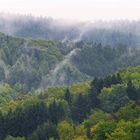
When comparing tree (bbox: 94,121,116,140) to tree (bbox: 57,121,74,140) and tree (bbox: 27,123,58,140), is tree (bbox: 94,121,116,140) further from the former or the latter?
tree (bbox: 27,123,58,140)

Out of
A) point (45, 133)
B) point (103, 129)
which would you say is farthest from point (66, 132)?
point (103, 129)

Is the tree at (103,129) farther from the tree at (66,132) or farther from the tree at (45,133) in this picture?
the tree at (45,133)

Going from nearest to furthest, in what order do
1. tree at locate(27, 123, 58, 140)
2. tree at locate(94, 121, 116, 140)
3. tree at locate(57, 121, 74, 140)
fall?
tree at locate(94, 121, 116, 140)
tree at locate(57, 121, 74, 140)
tree at locate(27, 123, 58, 140)

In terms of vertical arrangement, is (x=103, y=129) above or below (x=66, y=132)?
above

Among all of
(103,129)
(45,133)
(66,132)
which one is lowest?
(45,133)

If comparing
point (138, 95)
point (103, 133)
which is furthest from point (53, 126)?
point (103, 133)

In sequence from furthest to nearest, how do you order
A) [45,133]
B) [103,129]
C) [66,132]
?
A: 1. [45,133]
2. [66,132]
3. [103,129]

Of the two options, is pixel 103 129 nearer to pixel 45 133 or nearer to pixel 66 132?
pixel 66 132

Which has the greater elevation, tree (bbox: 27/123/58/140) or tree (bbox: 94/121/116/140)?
tree (bbox: 94/121/116/140)

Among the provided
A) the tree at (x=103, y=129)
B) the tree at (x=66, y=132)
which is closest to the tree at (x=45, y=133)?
the tree at (x=66, y=132)

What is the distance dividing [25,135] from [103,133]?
58.3 m

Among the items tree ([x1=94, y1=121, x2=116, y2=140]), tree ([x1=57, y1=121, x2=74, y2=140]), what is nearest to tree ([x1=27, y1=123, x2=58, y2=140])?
tree ([x1=57, y1=121, x2=74, y2=140])

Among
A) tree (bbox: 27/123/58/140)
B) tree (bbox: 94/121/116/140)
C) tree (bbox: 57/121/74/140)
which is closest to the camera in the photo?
tree (bbox: 94/121/116/140)

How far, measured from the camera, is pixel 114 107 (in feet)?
655
